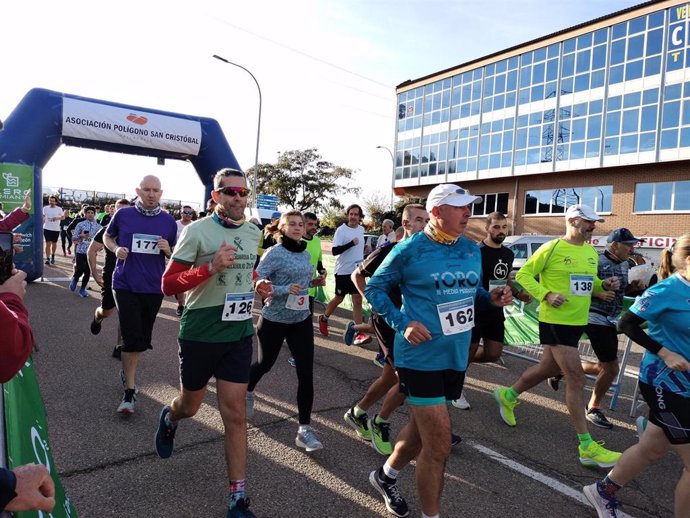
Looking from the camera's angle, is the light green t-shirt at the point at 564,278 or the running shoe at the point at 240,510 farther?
the light green t-shirt at the point at 564,278

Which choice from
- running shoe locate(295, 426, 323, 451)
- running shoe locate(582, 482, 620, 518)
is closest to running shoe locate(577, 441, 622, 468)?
running shoe locate(582, 482, 620, 518)

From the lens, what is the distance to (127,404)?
420 centimetres

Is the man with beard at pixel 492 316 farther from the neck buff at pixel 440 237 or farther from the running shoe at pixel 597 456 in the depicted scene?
the neck buff at pixel 440 237

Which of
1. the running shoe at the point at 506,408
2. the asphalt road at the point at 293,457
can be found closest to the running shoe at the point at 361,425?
the asphalt road at the point at 293,457

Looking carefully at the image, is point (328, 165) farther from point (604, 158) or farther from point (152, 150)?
point (152, 150)

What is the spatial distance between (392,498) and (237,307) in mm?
1510

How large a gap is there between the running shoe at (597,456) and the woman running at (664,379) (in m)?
0.75

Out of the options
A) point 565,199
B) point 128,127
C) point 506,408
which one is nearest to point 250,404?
point 506,408

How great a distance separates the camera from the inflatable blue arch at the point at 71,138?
10.9 m

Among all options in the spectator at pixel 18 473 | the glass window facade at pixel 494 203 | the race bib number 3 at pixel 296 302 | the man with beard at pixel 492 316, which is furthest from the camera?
the glass window facade at pixel 494 203

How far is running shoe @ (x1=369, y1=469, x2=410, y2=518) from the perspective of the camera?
292cm

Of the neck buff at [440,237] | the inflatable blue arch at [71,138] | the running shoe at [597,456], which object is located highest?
the inflatable blue arch at [71,138]

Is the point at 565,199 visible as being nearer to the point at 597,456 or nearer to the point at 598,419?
the point at 598,419

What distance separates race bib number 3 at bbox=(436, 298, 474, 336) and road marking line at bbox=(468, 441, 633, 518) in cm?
154
